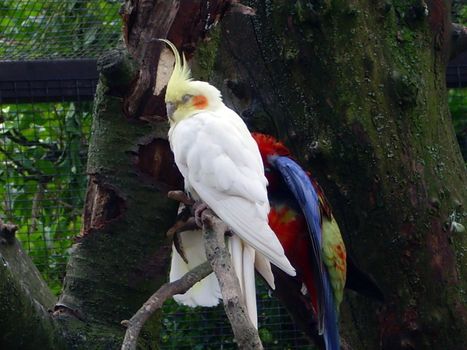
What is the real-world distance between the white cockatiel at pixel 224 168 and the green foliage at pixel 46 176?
3.63 feet

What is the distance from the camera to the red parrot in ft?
5.51

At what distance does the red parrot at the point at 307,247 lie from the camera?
5.51 feet

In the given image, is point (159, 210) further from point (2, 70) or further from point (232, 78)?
point (2, 70)

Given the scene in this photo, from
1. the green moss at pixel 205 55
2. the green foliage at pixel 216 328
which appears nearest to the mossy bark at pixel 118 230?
the green moss at pixel 205 55

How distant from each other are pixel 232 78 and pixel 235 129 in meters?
0.33

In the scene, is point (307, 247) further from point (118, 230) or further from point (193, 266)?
point (118, 230)

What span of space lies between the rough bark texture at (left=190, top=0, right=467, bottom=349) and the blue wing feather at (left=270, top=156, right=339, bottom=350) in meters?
0.10

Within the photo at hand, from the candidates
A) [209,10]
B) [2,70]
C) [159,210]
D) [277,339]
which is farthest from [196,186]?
[277,339]

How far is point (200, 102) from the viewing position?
1.63m

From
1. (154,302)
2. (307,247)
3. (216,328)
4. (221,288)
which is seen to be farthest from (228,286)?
(216,328)

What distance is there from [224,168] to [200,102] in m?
0.15

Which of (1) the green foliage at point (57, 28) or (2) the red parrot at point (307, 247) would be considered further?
(1) the green foliage at point (57, 28)

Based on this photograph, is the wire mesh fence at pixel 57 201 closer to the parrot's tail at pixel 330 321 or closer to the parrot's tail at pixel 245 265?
the parrot's tail at pixel 330 321

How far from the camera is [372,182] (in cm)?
176
